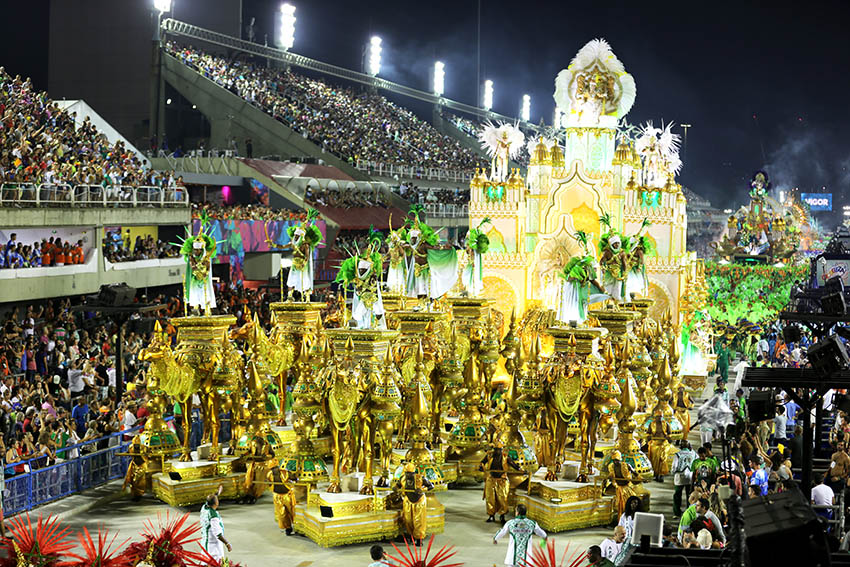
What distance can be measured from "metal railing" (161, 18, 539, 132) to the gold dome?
22.9m

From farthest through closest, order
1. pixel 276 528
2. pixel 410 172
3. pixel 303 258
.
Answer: pixel 410 172 < pixel 303 258 < pixel 276 528

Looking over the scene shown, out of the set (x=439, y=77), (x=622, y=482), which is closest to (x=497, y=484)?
(x=622, y=482)

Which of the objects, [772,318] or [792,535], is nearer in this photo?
[792,535]

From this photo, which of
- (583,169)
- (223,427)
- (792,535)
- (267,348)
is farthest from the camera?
(583,169)

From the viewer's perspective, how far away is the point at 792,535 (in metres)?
5.44

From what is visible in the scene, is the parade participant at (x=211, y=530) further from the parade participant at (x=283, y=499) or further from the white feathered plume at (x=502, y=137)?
the white feathered plume at (x=502, y=137)

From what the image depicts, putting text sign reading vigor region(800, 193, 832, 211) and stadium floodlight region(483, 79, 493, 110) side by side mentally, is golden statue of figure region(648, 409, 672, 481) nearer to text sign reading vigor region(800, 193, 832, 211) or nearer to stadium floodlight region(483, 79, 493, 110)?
stadium floodlight region(483, 79, 493, 110)

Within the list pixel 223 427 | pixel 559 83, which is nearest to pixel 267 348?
pixel 223 427

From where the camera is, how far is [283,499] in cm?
1470

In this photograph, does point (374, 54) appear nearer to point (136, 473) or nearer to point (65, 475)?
point (136, 473)

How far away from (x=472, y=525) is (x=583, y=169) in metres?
12.3

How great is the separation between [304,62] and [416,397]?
40.8m

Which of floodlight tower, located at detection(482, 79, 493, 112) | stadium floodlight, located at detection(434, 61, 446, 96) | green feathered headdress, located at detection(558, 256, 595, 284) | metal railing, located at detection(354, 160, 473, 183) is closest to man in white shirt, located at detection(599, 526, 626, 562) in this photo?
green feathered headdress, located at detection(558, 256, 595, 284)

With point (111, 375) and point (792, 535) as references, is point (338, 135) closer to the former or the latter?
point (111, 375)
